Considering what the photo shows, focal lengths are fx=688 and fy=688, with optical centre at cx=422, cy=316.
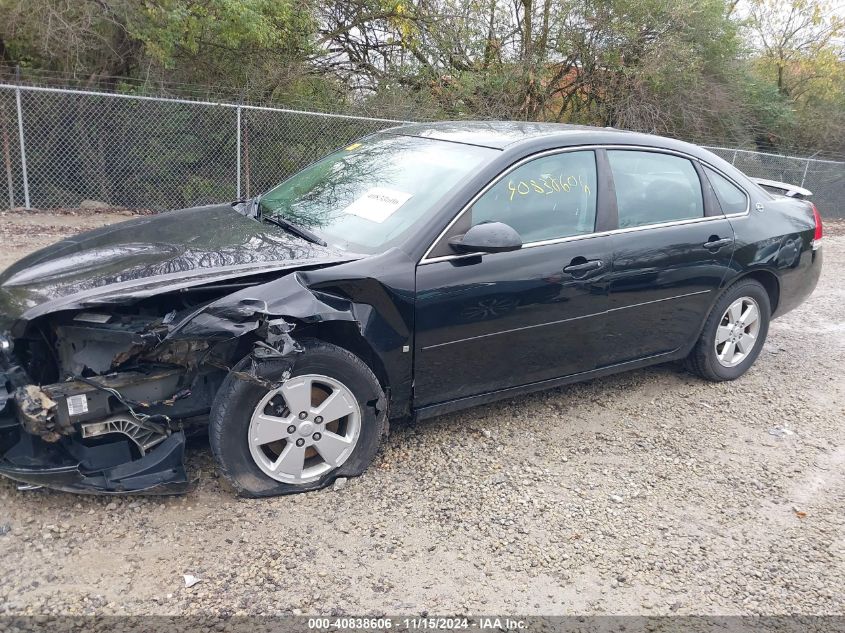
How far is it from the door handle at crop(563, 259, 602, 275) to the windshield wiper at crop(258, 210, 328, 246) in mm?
1365

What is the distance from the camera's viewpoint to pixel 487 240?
341 centimetres

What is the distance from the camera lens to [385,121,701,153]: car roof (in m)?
4.02

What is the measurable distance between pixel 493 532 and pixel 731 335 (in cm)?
277

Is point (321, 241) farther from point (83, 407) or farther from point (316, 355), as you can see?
point (83, 407)

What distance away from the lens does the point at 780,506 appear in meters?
3.56

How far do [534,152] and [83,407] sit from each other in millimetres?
2636

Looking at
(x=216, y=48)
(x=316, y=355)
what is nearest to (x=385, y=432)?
(x=316, y=355)

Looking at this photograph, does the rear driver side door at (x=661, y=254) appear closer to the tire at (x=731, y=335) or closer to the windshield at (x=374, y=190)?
the tire at (x=731, y=335)

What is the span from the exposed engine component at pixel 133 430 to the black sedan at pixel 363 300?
0.04ft

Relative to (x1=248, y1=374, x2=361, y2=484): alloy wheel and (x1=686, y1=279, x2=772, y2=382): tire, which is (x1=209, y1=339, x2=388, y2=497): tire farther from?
(x1=686, y1=279, x2=772, y2=382): tire

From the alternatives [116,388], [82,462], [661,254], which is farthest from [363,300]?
[661,254]

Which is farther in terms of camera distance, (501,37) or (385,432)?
(501,37)

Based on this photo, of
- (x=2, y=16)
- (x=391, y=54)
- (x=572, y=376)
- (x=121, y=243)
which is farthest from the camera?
(x=391, y=54)

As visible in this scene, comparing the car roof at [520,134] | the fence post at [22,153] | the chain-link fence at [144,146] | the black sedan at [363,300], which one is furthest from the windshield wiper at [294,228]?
the fence post at [22,153]
